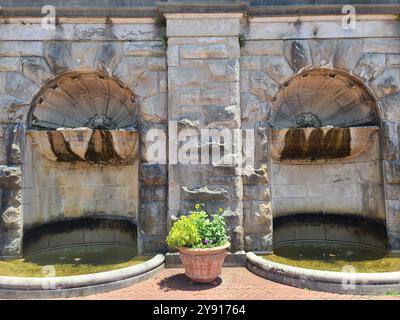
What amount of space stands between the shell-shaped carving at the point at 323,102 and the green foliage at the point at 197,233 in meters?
2.60

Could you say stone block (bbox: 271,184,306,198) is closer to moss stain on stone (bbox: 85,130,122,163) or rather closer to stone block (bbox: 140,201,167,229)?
stone block (bbox: 140,201,167,229)

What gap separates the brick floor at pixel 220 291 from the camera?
4605 millimetres

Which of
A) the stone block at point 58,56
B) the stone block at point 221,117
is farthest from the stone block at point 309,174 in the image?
the stone block at point 58,56

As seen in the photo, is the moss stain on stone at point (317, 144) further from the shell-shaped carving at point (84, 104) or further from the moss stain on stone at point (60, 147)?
the moss stain on stone at point (60, 147)

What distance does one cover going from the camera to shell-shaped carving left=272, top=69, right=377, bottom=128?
6.84 m

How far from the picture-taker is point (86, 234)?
7.45 m

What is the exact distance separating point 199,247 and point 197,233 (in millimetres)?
211

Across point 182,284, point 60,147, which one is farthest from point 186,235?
point 60,147

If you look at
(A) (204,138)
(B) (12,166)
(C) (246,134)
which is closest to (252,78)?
(C) (246,134)

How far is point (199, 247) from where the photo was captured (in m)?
5.05

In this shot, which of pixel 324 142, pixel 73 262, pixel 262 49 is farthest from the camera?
pixel 324 142

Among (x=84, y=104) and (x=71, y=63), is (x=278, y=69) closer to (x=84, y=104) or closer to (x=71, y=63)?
(x=71, y=63)

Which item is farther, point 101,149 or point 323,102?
point 323,102

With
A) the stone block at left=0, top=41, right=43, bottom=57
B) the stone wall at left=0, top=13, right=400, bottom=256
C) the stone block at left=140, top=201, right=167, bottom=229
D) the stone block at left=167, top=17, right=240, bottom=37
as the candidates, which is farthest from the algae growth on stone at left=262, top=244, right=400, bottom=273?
the stone block at left=0, top=41, right=43, bottom=57
